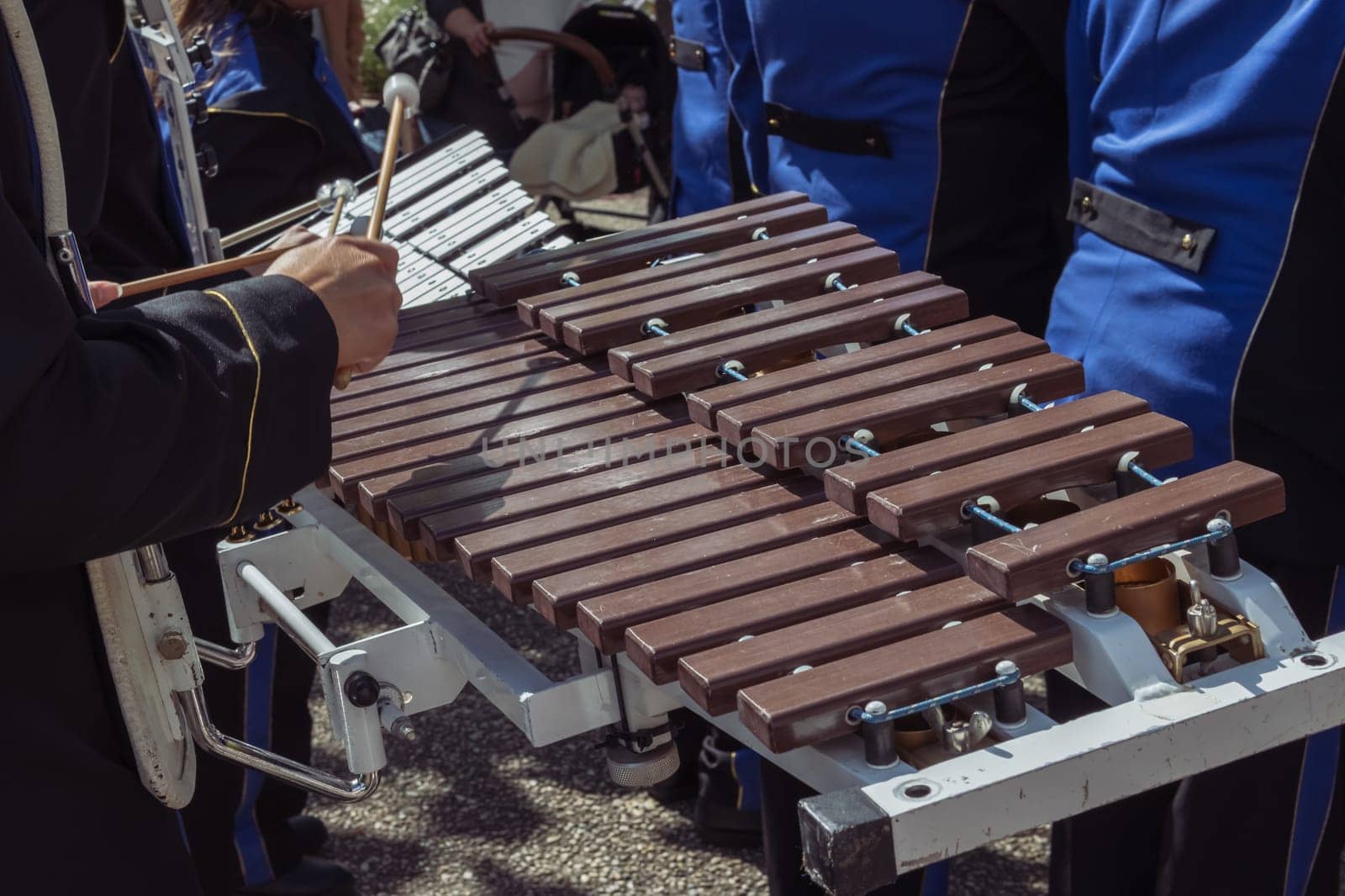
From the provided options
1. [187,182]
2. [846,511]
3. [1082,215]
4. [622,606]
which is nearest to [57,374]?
[622,606]

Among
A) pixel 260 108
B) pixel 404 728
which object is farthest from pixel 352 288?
pixel 260 108

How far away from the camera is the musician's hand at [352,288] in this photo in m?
1.57

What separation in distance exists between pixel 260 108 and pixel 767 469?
1.77 m

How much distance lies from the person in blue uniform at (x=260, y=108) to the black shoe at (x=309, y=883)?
4.42ft

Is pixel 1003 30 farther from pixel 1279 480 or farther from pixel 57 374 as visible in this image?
pixel 57 374

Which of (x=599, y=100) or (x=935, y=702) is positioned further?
(x=599, y=100)

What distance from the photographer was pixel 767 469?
1.80 meters

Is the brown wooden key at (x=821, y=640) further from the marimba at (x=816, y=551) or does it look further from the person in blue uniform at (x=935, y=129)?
the person in blue uniform at (x=935, y=129)

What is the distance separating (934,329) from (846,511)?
448 mm

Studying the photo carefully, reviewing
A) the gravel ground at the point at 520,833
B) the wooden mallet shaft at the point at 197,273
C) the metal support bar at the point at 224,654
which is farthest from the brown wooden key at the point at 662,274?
the gravel ground at the point at 520,833

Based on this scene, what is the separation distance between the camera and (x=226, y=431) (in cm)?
143

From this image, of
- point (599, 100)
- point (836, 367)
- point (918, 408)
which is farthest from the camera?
point (599, 100)

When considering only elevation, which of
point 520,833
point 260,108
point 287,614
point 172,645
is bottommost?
point 520,833

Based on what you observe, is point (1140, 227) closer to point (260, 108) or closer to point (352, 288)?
point (352, 288)
